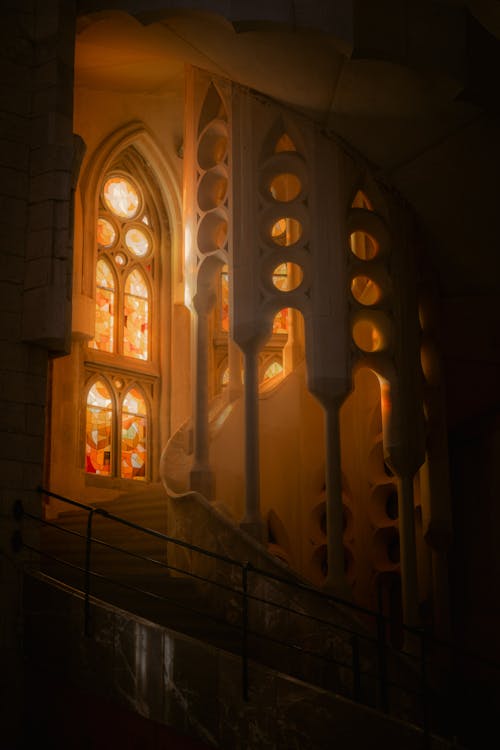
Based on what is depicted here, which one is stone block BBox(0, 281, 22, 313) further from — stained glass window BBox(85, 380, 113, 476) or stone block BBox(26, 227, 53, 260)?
stained glass window BBox(85, 380, 113, 476)

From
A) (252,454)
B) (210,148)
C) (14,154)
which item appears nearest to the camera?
(14,154)

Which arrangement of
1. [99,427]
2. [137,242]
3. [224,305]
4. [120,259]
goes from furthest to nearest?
[224,305], [137,242], [120,259], [99,427]

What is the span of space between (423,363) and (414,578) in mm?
2750

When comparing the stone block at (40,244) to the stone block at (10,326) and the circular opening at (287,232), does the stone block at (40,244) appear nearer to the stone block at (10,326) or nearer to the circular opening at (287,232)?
the stone block at (10,326)

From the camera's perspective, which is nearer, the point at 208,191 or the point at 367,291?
the point at 208,191

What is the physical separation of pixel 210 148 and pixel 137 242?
4345 mm

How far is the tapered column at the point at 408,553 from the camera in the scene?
11.4m

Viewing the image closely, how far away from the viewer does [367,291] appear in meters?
13.4

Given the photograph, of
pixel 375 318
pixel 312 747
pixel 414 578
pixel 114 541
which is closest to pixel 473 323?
pixel 375 318

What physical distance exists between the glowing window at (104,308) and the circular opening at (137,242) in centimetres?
63

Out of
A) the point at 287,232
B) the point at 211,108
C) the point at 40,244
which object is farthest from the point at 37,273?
the point at 287,232

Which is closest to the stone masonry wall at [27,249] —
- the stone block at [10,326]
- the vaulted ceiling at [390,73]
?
the stone block at [10,326]

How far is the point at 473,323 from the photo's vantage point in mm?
13406

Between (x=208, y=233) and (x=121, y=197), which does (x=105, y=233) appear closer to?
(x=121, y=197)
